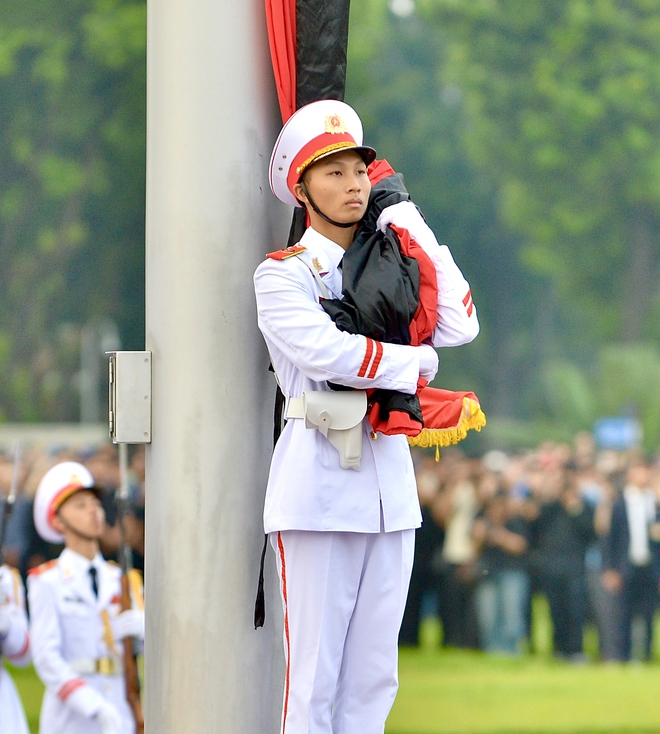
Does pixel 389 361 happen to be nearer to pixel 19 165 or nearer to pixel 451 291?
pixel 451 291

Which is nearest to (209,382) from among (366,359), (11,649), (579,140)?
(366,359)

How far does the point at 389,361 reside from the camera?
2549mm

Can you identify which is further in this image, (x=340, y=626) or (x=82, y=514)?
(x=82, y=514)

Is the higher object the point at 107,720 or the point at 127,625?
the point at 127,625

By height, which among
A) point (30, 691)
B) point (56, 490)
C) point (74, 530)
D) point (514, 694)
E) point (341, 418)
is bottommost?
point (514, 694)

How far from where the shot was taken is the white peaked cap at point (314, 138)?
274cm

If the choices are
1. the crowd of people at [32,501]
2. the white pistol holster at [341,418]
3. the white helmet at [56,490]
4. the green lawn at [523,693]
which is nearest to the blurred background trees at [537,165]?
the green lawn at [523,693]

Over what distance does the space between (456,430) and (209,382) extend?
27.0 inches

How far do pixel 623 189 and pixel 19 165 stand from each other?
591cm

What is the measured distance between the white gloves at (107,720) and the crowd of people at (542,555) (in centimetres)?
473

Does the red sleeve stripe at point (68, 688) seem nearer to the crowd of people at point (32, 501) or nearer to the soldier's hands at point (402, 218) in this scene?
the crowd of people at point (32, 501)

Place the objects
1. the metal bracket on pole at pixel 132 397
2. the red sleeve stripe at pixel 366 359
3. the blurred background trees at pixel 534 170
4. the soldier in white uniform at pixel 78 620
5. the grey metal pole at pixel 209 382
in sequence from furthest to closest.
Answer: the blurred background trees at pixel 534 170 < the soldier in white uniform at pixel 78 620 < the metal bracket on pole at pixel 132 397 < the grey metal pole at pixel 209 382 < the red sleeve stripe at pixel 366 359

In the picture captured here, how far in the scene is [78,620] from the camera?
17.5ft

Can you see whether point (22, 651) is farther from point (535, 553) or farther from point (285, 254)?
point (535, 553)
